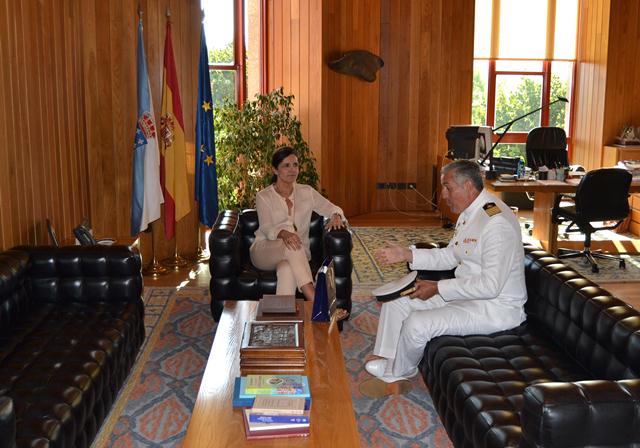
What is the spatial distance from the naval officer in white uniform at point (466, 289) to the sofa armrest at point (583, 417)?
1.28m

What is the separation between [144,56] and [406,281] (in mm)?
3335

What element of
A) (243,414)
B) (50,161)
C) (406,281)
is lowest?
(243,414)

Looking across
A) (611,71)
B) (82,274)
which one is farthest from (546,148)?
(82,274)

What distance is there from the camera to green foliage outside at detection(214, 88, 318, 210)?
7059mm

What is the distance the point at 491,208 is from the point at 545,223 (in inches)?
157

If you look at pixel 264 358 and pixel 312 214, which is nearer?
pixel 264 358

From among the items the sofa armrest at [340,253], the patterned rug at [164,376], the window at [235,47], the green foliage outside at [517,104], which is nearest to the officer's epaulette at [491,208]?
the sofa armrest at [340,253]

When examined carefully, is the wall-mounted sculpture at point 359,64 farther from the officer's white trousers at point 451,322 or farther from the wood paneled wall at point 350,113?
the officer's white trousers at point 451,322

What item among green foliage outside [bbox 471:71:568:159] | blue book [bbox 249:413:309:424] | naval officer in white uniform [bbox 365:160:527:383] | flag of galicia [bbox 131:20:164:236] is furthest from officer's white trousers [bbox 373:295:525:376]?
green foliage outside [bbox 471:71:568:159]

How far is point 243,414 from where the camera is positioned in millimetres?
2682

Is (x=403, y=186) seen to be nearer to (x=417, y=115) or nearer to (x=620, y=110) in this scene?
(x=417, y=115)

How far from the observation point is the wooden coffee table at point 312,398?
2.55 metres

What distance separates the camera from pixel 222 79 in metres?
8.30

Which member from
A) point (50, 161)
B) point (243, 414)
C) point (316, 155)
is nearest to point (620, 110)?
point (316, 155)
